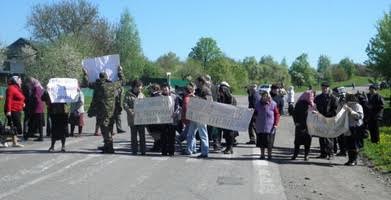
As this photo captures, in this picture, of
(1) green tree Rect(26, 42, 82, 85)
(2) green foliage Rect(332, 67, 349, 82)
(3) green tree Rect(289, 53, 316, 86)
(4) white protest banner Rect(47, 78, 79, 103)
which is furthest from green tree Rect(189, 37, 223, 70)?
(4) white protest banner Rect(47, 78, 79, 103)

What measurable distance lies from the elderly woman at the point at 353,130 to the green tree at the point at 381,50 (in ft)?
116

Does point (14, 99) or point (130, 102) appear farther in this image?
point (14, 99)

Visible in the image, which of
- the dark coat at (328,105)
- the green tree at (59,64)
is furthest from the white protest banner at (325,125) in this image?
the green tree at (59,64)

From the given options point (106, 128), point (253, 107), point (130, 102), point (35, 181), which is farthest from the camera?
point (253, 107)

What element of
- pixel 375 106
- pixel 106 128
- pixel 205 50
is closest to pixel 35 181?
pixel 106 128

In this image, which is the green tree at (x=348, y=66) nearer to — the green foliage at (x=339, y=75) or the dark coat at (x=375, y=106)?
the green foliage at (x=339, y=75)

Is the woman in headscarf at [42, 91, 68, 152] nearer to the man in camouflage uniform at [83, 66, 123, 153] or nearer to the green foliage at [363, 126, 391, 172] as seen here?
the man in camouflage uniform at [83, 66, 123, 153]

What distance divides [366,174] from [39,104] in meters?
10.4

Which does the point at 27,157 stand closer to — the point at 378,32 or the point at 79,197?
the point at 79,197

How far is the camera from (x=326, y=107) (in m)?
15.3

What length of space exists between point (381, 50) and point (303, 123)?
122 ft

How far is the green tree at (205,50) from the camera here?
455 feet

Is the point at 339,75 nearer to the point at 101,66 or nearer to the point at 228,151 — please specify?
the point at 228,151

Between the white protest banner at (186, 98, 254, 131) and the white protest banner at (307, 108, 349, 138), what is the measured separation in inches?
63.7
